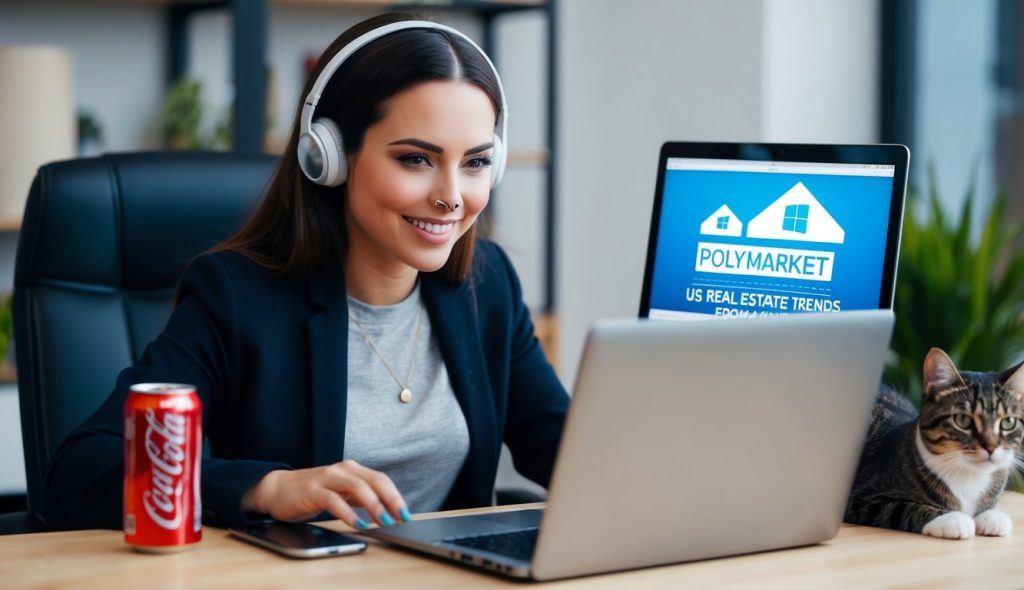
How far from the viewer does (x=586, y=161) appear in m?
3.76

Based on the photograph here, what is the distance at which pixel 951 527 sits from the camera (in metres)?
1.20

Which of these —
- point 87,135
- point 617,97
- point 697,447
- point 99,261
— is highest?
point 617,97

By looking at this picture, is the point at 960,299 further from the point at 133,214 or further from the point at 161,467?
the point at 161,467

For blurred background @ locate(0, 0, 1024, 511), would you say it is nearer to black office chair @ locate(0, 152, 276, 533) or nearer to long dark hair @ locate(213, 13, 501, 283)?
black office chair @ locate(0, 152, 276, 533)

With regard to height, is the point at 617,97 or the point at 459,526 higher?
the point at 617,97

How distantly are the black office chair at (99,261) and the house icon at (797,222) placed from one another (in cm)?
74

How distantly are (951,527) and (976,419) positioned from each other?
0.10 metres

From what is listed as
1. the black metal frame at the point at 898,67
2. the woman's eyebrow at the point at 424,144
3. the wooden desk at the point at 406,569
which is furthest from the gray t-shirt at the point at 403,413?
the black metal frame at the point at 898,67

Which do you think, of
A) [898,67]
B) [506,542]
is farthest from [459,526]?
[898,67]

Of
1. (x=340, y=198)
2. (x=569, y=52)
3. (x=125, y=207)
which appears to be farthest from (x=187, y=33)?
(x=340, y=198)

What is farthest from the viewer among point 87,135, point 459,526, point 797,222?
point 87,135

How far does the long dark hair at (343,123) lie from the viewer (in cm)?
144

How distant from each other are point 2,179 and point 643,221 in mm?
1644

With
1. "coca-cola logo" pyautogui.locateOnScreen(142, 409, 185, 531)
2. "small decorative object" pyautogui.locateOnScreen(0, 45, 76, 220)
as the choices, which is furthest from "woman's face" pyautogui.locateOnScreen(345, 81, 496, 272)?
"small decorative object" pyautogui.locateOnScreen(0, 45, 76, 220)
